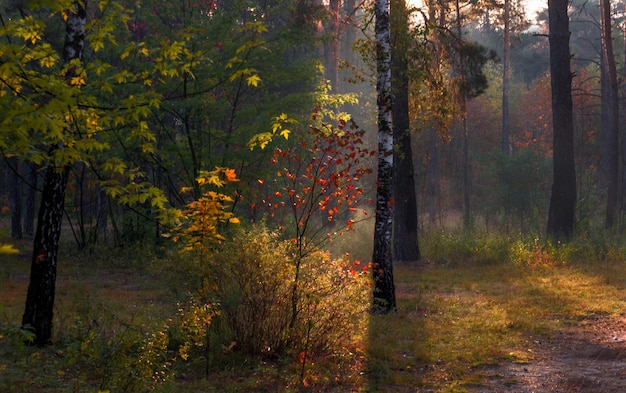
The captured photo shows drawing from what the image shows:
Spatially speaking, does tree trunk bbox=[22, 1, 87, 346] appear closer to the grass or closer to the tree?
the tree

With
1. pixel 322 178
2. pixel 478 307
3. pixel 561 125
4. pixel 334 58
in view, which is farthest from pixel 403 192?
pixel 334 58

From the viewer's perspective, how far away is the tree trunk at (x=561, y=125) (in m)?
19.7

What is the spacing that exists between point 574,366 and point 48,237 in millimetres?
6491

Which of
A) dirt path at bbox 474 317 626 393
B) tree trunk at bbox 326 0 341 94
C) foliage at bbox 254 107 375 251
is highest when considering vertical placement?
tree trunk at bbox 326 0 341 94

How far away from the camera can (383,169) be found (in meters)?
11.1

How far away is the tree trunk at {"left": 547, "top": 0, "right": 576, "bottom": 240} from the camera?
1973cm

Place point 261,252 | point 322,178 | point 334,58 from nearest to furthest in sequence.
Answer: point 261,252, point 322,178, point 334,58

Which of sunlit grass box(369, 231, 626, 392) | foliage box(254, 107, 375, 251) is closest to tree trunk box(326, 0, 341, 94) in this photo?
foliage box(254, 107, 375, 251)

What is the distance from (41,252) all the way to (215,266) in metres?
2.09

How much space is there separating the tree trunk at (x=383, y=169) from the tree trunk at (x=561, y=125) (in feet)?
33.4

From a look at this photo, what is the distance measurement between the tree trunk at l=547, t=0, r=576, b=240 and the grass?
1372 mm

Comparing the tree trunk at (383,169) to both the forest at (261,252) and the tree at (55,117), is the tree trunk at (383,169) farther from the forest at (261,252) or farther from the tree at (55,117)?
the tree at (55,117)

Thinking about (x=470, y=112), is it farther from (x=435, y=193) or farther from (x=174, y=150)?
(x=174, y=150)

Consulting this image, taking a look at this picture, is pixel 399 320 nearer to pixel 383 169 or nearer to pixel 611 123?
pixel 383 169
